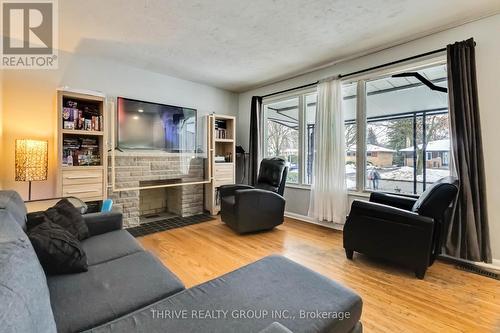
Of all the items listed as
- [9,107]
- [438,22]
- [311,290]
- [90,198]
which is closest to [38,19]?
[9,107]

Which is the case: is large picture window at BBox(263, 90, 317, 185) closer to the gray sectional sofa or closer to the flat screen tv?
the flat screen tv

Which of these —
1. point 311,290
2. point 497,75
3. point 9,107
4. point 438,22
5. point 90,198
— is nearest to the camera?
point 311,290

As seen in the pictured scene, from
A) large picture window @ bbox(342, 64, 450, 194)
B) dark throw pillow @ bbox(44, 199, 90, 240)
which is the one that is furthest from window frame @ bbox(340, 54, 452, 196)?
dark throw pillow @ bbox(44, 199, 90, 240)

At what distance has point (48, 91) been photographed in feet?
9.87

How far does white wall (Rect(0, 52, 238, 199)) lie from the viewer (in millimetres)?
2758

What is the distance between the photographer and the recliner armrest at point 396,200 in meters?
2.58

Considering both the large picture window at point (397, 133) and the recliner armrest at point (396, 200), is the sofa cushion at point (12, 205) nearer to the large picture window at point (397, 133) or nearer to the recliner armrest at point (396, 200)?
the recliner armrest at point (396, 200)

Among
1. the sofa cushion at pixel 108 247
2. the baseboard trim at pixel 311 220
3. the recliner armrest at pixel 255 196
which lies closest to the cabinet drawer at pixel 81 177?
the sofa cushion at pixel 108 247

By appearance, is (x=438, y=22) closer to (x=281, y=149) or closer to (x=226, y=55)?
(x=226, y=55)

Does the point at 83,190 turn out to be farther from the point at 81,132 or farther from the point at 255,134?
the point at 255,134

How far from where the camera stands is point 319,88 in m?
3.58

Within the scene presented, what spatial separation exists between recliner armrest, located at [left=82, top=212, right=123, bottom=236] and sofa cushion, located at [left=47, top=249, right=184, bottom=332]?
2.22ft

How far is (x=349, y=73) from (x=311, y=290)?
10.1ft

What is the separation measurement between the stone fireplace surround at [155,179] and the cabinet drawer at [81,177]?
0.28 m
